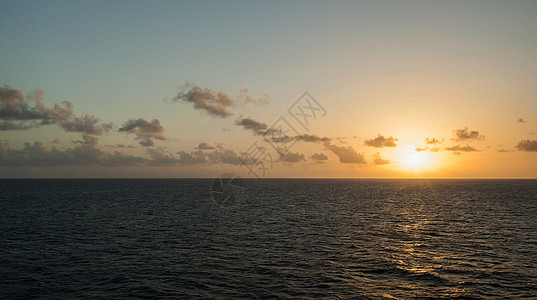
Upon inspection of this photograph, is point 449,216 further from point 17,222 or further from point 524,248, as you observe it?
point 17,222

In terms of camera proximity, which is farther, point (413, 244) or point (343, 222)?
point (343, 222)

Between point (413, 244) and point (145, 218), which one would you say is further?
point (145, 218)

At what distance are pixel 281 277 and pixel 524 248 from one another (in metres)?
34.6

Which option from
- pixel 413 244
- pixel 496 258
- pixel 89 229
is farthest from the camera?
pixel 89 229

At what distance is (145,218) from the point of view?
72.2 meters

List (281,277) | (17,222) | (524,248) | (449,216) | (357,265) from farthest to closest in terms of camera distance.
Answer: (449,216)
(17,222)
(524,248)
(357,265)
(281,277)

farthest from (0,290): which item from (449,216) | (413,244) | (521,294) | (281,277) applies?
(449,216)

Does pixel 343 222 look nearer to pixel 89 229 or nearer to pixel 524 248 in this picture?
pixel 524 248

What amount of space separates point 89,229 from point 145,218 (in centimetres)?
1485

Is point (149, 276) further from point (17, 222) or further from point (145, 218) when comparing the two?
point (17, 222)

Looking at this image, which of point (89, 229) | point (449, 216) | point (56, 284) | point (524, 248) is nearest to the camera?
point (56, 284)

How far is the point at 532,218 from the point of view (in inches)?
2881

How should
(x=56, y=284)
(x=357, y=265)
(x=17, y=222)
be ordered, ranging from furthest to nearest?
(x=17, y=222), (x=357, y=265), (x=56, y=284)

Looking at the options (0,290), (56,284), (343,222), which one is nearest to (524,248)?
(343,222)
